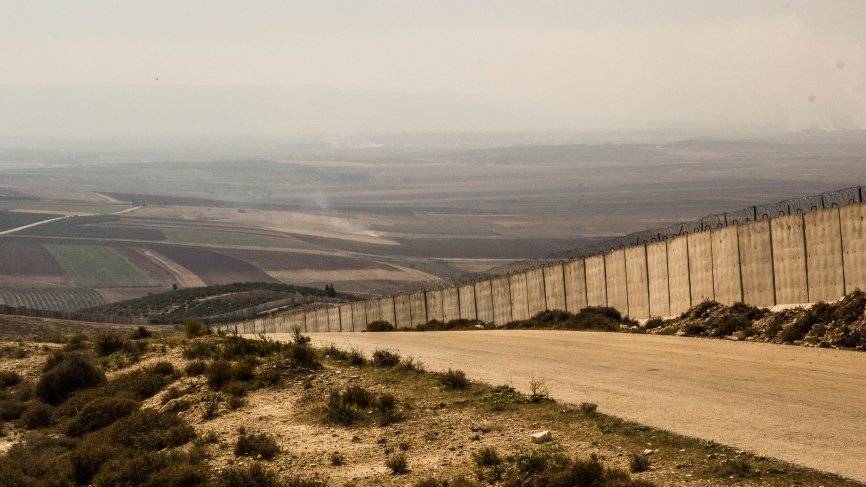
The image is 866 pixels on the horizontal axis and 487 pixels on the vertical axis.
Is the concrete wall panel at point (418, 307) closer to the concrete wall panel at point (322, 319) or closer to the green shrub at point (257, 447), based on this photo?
the concrete wall panel at point (322, 319)

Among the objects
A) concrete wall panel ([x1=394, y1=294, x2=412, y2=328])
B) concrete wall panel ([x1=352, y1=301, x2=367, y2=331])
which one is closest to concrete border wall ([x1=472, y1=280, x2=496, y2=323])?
concrete wall panel ([x1=394, y1=294, x2=412, y2=328])

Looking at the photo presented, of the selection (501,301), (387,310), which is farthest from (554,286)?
(387,310)

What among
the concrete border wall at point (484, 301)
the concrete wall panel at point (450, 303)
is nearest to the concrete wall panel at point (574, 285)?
the concrete border wall at point (484, 301)

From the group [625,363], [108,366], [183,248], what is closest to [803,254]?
[625,363]

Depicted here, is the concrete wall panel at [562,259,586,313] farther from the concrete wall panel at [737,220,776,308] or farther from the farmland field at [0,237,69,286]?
the farmland field at [0,237,69,286]

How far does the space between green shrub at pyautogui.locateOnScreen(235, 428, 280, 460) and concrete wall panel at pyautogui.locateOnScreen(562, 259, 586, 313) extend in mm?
25653

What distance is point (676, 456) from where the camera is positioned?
14.7 m

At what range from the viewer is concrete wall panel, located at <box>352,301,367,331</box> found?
196 ft

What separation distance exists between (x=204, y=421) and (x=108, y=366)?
8.95m

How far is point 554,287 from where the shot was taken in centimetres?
4544

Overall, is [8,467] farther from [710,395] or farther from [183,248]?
[183,248]

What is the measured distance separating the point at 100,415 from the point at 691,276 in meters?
19.1

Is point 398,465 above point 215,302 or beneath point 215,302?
above

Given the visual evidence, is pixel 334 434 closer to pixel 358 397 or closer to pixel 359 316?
pixel 358 397
